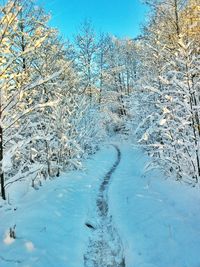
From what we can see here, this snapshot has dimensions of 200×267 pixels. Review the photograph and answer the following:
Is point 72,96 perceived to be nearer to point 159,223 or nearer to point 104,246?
point 159,223

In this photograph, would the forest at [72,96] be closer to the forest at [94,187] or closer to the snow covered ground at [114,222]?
the forest at [94,187]

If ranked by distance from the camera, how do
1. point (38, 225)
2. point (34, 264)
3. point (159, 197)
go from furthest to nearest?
point (159, 197) < point (38, 225) < point (34, 264)

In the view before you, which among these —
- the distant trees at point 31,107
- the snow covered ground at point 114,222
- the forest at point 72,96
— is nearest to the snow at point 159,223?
the snow covered ground at point 114,222

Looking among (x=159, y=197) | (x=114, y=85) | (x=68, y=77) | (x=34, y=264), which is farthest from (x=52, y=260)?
(x=114, y=85)

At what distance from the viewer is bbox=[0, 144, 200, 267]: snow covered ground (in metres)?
5.19

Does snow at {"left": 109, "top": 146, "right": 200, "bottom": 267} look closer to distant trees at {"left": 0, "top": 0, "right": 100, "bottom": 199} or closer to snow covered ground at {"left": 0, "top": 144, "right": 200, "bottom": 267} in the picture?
snow covered ground at {"left": 0, "top": 144, "right": 200, "bottom": 267}

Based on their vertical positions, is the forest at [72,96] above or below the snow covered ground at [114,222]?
above

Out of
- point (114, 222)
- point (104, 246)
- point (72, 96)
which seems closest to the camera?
point (104, 246)

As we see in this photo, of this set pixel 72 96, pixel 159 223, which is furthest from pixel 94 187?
pixel 72 96

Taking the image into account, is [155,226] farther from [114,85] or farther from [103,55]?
[114,85]

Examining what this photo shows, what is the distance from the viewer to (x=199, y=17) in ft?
41.5

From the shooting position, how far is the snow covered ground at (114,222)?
519 centimetres

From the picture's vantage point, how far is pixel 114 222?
7207 millimetres

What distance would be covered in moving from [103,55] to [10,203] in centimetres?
2804
